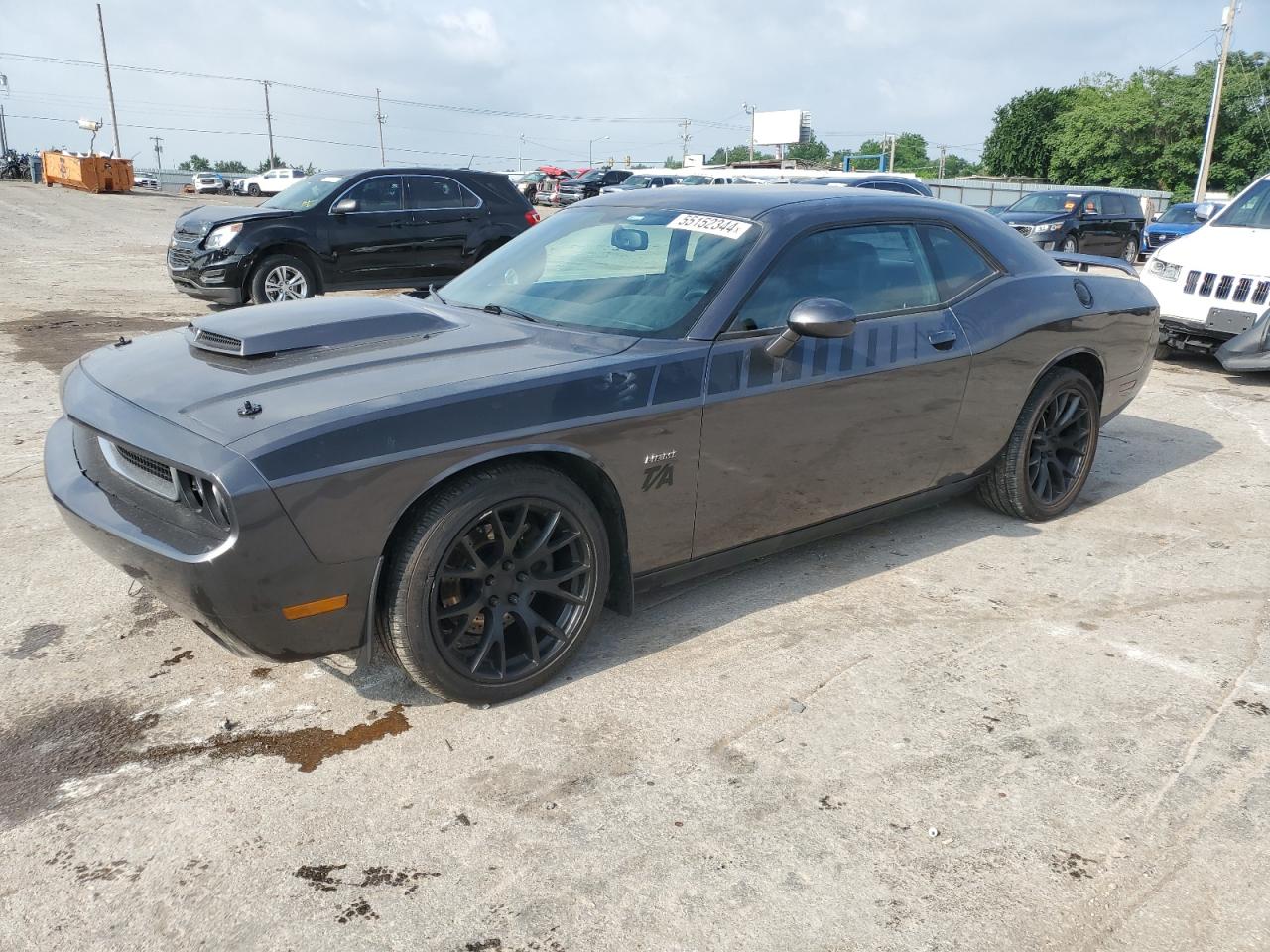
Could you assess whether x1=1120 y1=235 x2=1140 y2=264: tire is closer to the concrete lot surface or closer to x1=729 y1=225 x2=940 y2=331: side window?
the concrete lot surface

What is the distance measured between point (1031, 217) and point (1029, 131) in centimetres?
5400

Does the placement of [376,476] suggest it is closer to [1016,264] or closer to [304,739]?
[304,739]

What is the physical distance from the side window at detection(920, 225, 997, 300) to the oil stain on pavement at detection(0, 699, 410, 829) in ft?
9.33

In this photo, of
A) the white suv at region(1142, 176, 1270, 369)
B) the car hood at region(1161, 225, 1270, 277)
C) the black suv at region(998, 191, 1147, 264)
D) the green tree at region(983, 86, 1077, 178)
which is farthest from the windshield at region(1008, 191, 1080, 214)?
the green tree at region(983, 86, 1077, 178)

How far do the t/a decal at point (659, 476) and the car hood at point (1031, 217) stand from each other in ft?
57.0

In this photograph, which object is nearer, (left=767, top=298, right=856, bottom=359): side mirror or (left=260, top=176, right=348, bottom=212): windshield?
(left=767, top=298, right=856, bottom=359): side mirror

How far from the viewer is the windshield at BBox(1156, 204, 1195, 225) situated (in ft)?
72.8

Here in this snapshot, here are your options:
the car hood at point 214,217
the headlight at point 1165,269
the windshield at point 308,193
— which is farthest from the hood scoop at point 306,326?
the headlight at point 1165,269

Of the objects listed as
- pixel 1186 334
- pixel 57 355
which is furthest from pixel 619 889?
→ pixel 1186 334

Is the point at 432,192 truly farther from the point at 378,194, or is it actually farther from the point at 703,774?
the point at 703,774

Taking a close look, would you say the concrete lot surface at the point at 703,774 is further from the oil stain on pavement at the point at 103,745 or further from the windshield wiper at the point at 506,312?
the windshield wiper at the point at 506,312

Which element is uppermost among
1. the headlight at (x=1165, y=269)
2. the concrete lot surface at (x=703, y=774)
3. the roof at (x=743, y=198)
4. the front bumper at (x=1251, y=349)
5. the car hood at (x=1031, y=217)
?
the roof at (x=743, y=198)

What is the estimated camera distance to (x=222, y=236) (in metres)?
10.1

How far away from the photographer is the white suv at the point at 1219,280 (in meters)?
8.30
